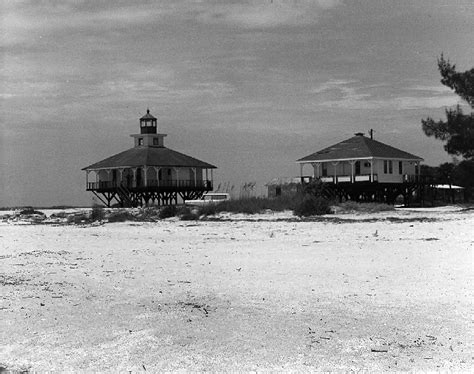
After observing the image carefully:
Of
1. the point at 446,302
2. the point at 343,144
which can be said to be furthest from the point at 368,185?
the point at 446,302

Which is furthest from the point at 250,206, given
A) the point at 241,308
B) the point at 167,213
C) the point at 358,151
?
the point at 241,308

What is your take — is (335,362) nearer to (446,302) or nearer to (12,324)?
(446,302)

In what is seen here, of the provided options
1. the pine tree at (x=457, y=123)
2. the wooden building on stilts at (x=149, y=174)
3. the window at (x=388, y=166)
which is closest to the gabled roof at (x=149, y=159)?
the wooden building on stilts at (x=149, y=174)

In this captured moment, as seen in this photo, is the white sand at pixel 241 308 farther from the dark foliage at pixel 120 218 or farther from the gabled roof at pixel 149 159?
the gabled roof at pixel 149 159

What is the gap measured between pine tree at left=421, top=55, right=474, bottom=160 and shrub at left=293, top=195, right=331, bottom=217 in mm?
11900

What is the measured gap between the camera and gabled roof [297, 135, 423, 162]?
158ft

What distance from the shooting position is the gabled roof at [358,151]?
4812 centimetres

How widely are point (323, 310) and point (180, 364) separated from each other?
2.33 metres

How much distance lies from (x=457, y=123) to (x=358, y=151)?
12.3 m

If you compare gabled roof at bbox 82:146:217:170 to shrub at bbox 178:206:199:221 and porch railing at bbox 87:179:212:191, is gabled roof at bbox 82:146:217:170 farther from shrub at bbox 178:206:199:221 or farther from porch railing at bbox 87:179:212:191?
shrub at bbox 178:206:199:221

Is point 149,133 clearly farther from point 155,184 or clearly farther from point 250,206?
point 250,206

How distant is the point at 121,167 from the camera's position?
182 ft

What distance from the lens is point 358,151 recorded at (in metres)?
48.5

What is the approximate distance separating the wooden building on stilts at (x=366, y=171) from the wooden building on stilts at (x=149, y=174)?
34.3ft
